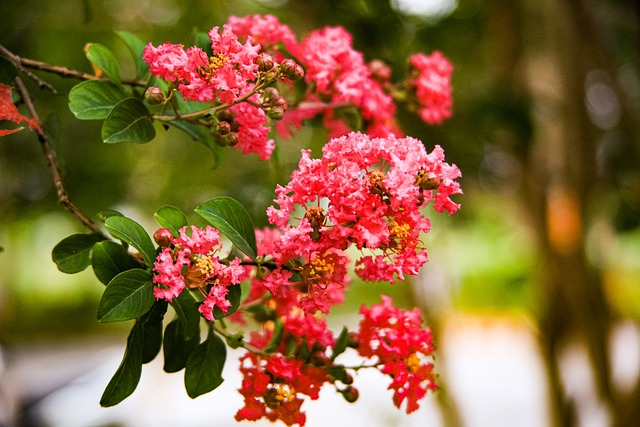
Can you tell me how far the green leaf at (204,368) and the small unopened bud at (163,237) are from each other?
0.48 ft

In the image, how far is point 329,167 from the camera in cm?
69

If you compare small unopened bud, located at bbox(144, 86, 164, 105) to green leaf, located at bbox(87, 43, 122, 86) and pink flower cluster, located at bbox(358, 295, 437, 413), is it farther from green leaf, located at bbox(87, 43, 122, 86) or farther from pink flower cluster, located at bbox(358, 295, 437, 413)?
pink flower cluster, located at bbox(358, 295, 437, 413)

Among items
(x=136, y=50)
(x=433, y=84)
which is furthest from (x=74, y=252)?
(x=433, y=84)

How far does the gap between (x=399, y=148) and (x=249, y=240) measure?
0.18m

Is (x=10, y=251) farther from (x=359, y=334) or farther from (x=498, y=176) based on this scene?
(x=359, y=334)

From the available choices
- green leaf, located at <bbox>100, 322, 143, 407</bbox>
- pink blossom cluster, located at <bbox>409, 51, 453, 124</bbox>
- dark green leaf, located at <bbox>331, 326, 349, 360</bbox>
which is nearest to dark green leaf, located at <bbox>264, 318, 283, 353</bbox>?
dark green leaf, located at <bbox>331, 326, 349, 360</bbox>

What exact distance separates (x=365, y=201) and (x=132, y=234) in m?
0.23

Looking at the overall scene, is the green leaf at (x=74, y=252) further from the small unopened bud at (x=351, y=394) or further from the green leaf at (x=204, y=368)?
the small unopened bud at (x=351, y=394)

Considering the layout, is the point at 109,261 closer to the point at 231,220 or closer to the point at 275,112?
the point at 231,220

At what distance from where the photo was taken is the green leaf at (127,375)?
2.21 feet

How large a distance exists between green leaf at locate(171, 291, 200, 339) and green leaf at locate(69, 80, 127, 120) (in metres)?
0.24

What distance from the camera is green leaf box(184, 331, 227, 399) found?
2.48 ft

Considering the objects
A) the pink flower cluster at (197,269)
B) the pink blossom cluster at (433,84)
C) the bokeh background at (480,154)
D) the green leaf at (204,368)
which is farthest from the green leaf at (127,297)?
the bokeh background at (480,154)

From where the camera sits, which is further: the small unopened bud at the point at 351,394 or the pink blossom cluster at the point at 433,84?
the pink blossom cluster at the point at 433,84
